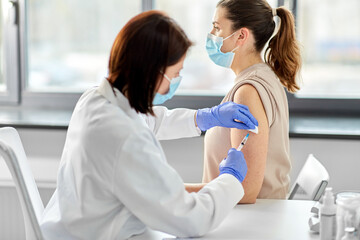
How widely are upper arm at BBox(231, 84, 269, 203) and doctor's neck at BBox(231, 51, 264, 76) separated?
0.61 feet

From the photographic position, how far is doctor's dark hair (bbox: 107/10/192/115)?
137cm

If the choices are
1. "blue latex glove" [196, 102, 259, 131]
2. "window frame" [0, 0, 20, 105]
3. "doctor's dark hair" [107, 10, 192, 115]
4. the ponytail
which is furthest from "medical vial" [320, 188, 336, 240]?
"window frame" [0, 0, 20, 105]

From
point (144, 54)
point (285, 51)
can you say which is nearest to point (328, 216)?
point (144, 54)

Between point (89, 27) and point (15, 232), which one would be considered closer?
point (15, 232)

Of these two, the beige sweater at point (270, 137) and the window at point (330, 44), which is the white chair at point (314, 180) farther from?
the window at point (330, 44)

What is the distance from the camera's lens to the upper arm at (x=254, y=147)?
65.7 inches

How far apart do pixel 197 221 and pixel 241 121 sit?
42 cm

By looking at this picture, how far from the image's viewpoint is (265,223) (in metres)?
1.51

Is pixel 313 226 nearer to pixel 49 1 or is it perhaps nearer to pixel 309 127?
pixel 309 127

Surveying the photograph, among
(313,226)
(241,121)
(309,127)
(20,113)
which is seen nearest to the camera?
(313,226)

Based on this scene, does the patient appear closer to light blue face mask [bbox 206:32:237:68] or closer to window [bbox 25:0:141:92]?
light blue face mask [bbox 206:32:237:68]

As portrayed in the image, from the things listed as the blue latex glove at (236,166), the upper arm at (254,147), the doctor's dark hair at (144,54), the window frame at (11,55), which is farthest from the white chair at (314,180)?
the window frame at (11,55)

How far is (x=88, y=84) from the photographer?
303 cm

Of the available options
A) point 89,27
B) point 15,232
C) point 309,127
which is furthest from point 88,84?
point 309,127
